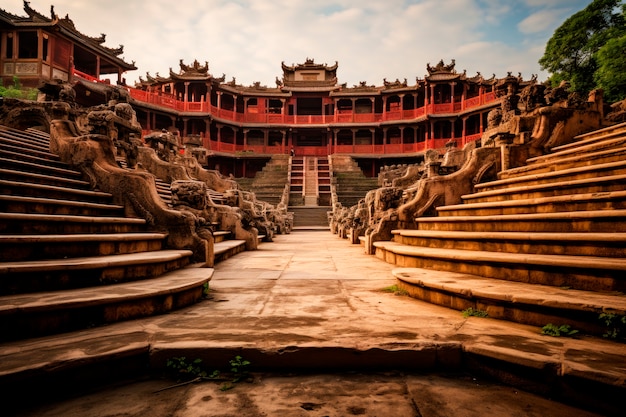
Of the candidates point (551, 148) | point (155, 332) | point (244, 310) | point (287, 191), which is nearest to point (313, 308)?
point (244, 310)

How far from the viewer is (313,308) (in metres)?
3.22

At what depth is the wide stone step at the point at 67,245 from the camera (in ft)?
10.3

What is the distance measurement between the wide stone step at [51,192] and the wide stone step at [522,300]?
487 cm

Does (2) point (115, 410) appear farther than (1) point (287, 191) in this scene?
No

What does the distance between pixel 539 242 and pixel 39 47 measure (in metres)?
28.3

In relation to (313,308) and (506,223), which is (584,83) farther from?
(313,308)

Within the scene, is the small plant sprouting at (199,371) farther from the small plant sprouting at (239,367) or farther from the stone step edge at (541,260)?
the stone step edge at (541,260)

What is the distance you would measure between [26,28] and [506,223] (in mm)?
29253

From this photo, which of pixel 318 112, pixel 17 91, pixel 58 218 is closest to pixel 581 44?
pixel 318 112

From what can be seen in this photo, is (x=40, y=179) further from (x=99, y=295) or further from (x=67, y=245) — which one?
(x=99, y=295)

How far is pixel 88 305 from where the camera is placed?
2.57 m

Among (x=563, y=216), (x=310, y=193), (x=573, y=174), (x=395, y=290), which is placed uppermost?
(x=310, y=193)

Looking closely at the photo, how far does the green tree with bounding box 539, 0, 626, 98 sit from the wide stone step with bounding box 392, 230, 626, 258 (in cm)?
2429

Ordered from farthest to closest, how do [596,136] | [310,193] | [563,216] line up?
[310,193], [596,136], [563,216]
